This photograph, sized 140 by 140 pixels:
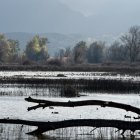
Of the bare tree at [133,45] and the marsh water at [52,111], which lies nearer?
the marsh water at [52,111]

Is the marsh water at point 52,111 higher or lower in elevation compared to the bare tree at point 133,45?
lower

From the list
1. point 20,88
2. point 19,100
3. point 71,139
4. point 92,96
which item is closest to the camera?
point 71,139

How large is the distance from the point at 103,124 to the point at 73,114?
444 inches

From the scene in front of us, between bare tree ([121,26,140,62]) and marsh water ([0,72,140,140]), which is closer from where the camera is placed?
marsh water ([0,72,140,140])

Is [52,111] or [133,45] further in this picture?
[133,45]

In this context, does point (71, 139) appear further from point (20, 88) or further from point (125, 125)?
point (20, 88)

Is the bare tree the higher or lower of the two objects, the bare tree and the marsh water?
the higher

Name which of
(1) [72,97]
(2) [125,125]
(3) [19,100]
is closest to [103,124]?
(2) [125,125]

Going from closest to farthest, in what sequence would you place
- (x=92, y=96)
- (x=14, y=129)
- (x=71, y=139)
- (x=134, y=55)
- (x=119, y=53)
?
1. (x=71, y=139)
2. (x=14, y=129)
3. (x=92, y=96)
4. (x=134, y=55)
5. (x=119, y=53)

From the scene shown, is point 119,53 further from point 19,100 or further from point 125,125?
point 125,125

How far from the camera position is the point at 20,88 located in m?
53.1

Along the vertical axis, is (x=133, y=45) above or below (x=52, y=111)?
above

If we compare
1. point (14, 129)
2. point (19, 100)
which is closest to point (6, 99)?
point (19, 100)

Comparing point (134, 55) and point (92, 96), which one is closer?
point (92, 96)
